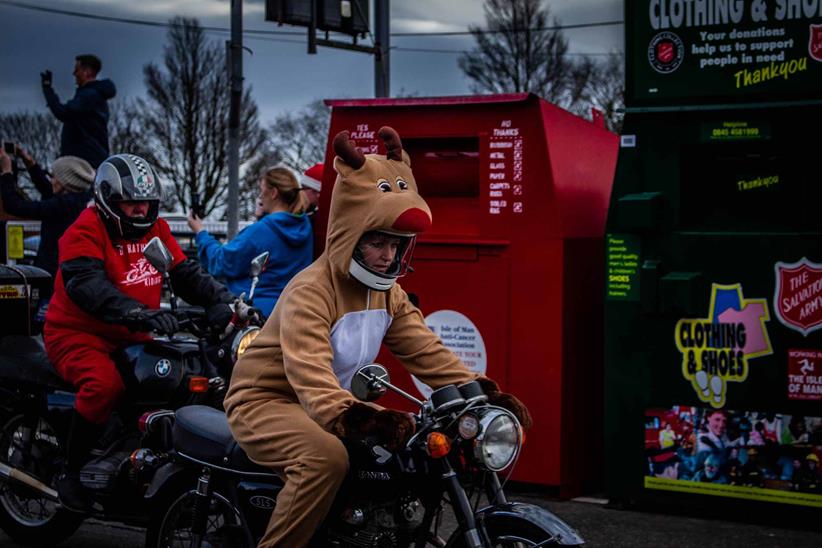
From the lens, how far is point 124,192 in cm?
480

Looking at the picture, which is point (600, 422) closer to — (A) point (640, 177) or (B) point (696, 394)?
(B) point (696, 394)

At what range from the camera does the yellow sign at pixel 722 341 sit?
5.30m

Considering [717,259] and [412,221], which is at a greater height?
[412,221]

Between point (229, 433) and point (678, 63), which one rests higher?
point (678, 63)

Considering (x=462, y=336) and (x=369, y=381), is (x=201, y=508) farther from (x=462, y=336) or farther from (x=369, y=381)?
(x=462, y=336)

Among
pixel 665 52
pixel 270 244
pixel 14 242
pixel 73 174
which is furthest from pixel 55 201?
pixel 665 52

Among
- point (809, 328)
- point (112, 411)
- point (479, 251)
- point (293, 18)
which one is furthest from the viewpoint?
point (293, 18)

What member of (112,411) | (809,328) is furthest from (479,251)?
(112,411)

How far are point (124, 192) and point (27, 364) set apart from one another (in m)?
0.92

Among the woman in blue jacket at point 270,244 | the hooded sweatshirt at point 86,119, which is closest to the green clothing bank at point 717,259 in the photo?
the woman in blue jacket at point 270,244

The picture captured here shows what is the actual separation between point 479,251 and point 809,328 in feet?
5.61

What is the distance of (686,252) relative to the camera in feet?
17.8

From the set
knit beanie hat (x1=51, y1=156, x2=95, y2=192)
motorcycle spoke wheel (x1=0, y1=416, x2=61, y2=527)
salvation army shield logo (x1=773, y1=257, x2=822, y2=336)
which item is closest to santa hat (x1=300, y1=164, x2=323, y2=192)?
knit beanie hat (x1=51, y1=156, x2=95, y2=192)

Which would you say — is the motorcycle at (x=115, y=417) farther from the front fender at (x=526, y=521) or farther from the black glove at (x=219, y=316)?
the front fender at (x=526, y=521)
